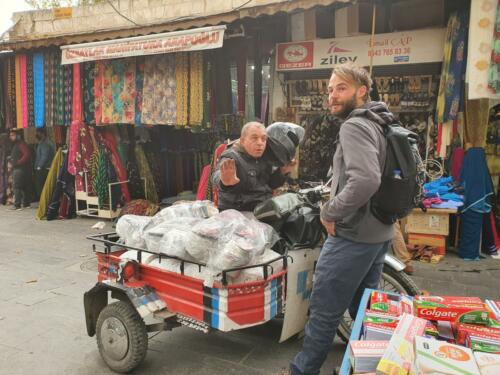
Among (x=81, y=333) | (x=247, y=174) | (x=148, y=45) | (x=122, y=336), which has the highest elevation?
(x=148, y=45)

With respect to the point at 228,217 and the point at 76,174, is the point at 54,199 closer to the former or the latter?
the point at 76,174

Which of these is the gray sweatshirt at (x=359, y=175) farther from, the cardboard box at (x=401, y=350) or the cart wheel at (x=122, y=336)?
the cart wheel at (x=122, y=336)

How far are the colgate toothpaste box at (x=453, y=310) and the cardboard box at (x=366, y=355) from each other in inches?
12.7

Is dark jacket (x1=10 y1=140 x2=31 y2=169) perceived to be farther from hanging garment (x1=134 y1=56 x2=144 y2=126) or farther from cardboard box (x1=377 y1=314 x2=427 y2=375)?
cardboard box (x1=377 y1=314 x2=427 y2=375)

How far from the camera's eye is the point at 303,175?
660 cm

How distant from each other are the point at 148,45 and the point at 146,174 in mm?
3030

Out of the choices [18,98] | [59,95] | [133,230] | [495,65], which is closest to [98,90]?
[59,95]

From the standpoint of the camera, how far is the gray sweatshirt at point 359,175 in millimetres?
2203

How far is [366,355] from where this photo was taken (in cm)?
153

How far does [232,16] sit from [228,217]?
13.5 ft

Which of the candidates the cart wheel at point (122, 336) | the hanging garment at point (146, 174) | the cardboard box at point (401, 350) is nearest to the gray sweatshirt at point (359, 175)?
the cardboard box at point (401, 350)

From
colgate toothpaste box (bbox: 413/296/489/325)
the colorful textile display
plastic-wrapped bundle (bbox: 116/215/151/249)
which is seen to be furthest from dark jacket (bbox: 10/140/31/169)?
colgate toothpaste box (bbox: 413/296/489/325)

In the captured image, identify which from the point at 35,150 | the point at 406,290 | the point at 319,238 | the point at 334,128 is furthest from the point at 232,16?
the point at 35,150

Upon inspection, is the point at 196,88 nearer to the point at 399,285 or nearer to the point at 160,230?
the point at 160,230
